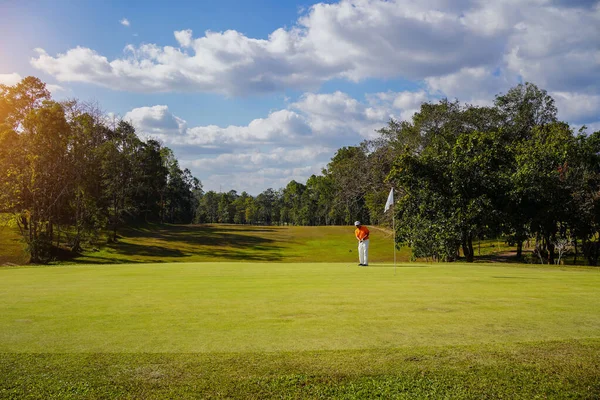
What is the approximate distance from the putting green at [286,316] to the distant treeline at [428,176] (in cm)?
1980

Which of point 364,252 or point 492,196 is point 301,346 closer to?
point 364,252

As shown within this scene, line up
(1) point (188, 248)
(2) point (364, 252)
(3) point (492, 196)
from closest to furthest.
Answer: (2) point (364, 252), (3) point (492, 196), (1) point (188, 248)

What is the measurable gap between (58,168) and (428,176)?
111 ft

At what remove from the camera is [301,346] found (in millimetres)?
6371

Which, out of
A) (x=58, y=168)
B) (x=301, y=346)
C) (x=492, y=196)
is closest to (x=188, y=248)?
(x=58, y=168)

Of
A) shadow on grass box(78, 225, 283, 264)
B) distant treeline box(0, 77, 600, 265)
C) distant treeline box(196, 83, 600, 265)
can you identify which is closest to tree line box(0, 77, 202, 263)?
distant treeline box(0, 77, 600, 265)

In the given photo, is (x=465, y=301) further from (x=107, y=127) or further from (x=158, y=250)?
(x=107, y=127)

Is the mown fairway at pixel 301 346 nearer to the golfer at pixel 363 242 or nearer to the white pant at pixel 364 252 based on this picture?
the golfer at pixel 363 242

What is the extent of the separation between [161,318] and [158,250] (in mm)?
51483

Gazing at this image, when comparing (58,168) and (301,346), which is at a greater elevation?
(58,168)

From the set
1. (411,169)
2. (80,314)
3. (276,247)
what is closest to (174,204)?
(276,247)

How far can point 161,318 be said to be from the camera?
8.12 m

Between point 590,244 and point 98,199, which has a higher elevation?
point 98,199

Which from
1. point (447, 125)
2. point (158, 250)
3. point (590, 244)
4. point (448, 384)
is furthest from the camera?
point (158, 250)
